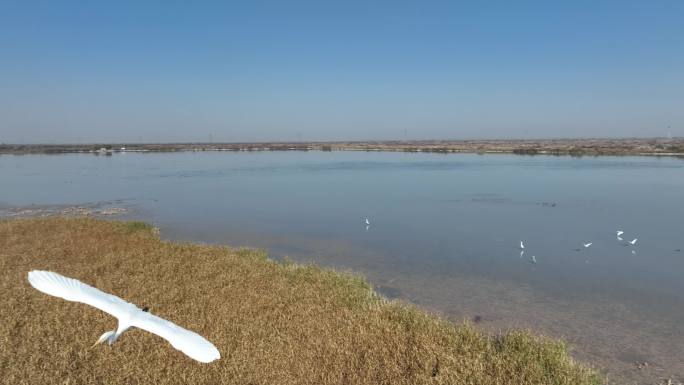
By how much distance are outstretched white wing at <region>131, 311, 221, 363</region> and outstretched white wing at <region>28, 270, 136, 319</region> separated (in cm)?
25

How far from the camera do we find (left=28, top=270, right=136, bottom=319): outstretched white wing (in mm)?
5215

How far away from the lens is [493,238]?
64.0 feet

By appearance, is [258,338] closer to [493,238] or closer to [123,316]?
[123,316]

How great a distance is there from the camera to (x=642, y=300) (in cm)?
1189

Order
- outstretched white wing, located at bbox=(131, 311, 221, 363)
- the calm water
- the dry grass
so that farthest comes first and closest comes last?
the calm water
the dry grass
outstretched white wing, located at bbox=(131, 311, 221, 363)

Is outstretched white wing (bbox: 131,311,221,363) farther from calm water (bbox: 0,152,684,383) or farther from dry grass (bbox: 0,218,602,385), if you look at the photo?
calm water (bbox: 0,152,684,383)

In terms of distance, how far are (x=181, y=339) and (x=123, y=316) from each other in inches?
32.7

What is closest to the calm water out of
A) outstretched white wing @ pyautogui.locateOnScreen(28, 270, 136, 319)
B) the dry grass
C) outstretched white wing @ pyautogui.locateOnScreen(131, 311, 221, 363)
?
the dry grass

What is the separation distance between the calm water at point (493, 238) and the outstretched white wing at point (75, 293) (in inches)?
319

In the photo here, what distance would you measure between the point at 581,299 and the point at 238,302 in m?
9.47

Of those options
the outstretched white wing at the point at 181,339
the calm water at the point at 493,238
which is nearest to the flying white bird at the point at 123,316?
the outstretched white wing at the point at 181,339

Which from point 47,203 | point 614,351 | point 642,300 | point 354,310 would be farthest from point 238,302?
point 47,203

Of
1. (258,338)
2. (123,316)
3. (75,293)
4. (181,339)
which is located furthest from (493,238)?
(75,293)

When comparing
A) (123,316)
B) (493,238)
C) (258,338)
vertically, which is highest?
(123,316)
